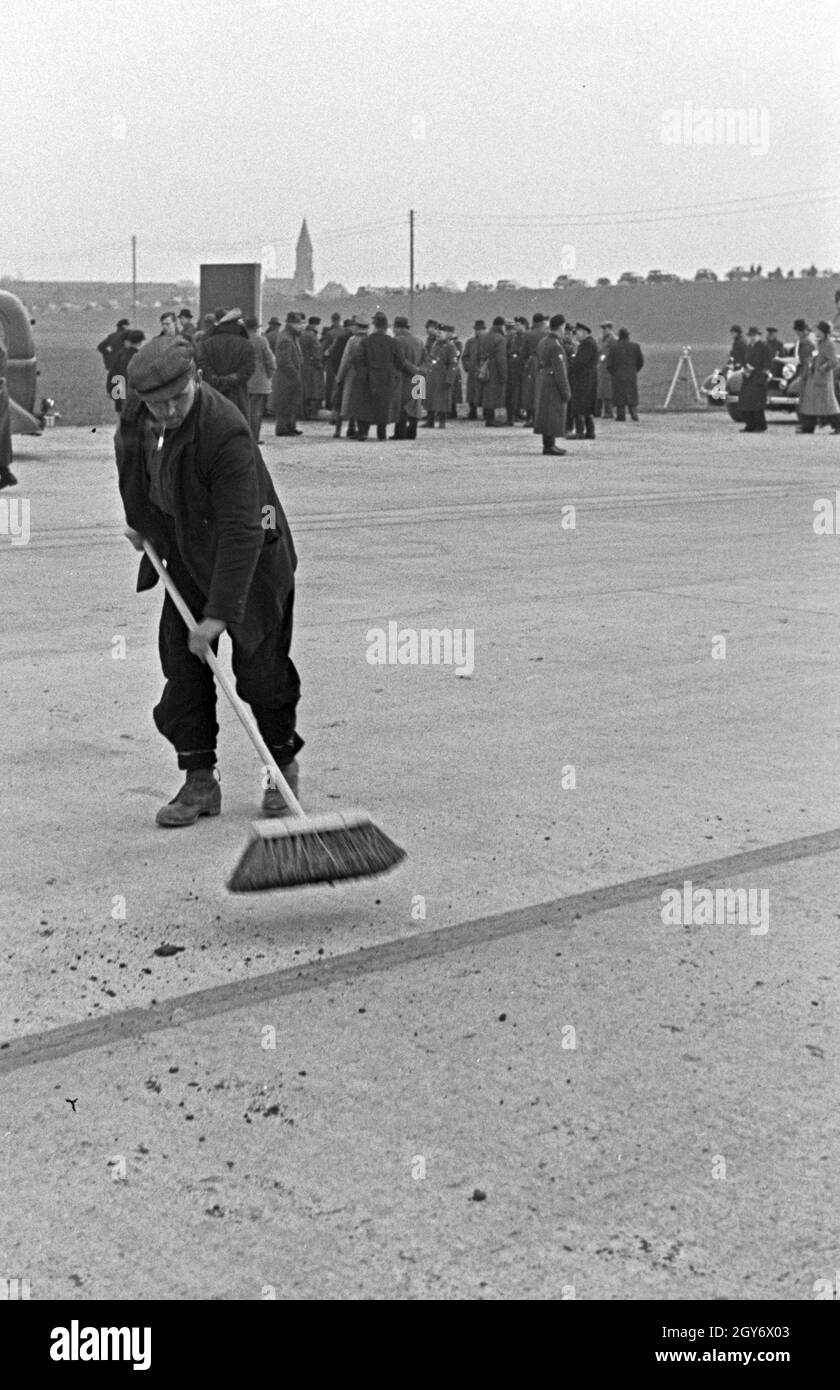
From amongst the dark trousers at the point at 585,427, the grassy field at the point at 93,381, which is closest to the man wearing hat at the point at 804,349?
the dark trousers at the point at 585,427

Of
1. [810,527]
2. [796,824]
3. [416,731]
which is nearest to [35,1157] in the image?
[796,824]

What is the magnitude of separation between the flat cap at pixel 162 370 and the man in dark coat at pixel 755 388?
24770 millimetres

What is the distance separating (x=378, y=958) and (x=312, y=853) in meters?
0.41

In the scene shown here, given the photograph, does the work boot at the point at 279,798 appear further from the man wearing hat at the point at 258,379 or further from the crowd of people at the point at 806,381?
the crowd of people at the point at 806,381

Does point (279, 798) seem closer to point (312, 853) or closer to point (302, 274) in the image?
point (312, 853)

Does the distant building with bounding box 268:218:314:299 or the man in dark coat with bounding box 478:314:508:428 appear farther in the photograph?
the distant building with bounding box 268:218:314:299

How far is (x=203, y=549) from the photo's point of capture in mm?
5770

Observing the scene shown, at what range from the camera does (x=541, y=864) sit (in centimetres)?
565

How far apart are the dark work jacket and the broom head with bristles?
31.8 inches

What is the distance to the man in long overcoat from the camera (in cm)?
2952

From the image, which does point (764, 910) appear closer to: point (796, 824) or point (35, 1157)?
point (796, 824)

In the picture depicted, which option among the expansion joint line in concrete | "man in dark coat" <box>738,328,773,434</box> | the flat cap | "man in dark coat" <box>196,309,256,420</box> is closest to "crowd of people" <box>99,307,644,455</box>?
"man in dark coat" <box>196,309,256,420</box>

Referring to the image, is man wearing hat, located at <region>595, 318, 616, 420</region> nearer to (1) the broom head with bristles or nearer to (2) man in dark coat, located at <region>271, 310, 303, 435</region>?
(2) man in dark coat, located at <region>271, 310, 303, 435</region>
